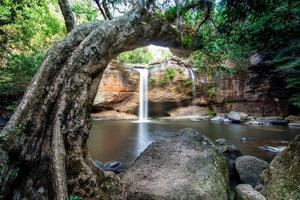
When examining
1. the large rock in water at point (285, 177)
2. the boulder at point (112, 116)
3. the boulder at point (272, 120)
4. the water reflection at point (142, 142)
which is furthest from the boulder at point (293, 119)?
the large rock in water at point (285, 177)

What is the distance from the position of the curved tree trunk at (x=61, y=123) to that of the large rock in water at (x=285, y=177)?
284 cm

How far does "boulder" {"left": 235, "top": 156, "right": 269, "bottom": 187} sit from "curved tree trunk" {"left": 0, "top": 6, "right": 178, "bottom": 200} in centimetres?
398

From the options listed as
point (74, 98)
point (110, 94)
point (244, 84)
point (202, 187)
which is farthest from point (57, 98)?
point (244, 84)

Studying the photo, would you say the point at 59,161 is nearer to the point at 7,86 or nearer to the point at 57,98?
the point at 57,98

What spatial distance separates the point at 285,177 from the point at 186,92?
2235 cm

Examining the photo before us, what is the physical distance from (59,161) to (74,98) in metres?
0.91

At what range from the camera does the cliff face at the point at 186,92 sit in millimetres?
24406

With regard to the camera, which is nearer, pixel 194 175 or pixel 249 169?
pixel 194 175

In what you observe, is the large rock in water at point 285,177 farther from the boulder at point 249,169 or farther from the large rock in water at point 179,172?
the boulder at point 249,169

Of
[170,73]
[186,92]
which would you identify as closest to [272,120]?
[186,92]

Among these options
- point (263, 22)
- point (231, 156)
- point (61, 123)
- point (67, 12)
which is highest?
point (263, 22)

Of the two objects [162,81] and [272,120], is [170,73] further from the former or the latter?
[272,120]

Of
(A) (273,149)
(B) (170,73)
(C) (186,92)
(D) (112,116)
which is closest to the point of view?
(A) (273,149)

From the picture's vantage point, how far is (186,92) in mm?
26750
